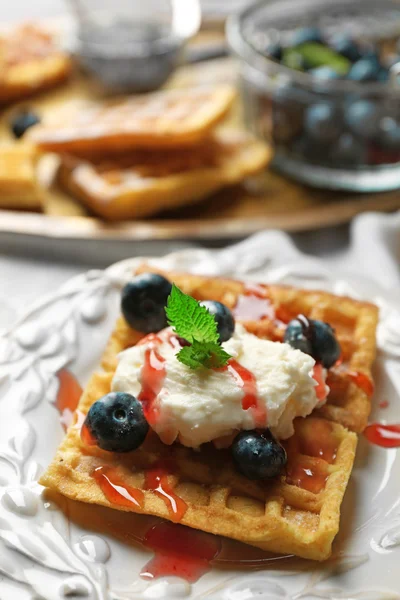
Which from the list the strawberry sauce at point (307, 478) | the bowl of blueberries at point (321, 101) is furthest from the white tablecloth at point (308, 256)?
the strawberry sauce at point (307, 478)

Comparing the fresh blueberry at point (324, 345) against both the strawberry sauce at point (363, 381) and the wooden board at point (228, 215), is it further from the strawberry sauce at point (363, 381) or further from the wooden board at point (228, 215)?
the wooden board at point (228, 215)

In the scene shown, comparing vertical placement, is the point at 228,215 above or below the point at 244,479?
below

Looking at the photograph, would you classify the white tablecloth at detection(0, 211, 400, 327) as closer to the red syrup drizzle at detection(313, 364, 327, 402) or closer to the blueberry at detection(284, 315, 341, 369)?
the blueberry at detection(284, 315, 341, 369)

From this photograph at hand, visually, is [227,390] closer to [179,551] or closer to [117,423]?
[117,423]

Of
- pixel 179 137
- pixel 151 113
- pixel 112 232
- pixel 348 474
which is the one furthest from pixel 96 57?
pixel 348 474

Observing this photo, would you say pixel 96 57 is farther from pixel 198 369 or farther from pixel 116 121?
pixel 198 369

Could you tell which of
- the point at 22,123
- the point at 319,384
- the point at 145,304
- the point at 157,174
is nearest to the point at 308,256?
the point at 157,174
